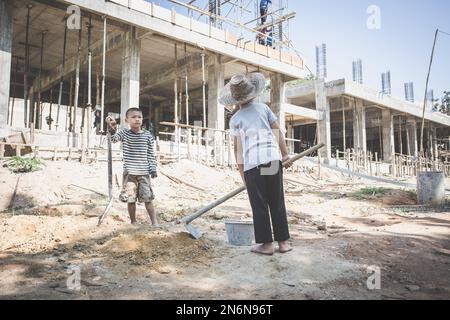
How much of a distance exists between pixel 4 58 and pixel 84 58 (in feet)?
14.8

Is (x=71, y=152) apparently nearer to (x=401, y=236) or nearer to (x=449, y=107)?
(x=401, y=236)

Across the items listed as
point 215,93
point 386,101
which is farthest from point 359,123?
point 215,93

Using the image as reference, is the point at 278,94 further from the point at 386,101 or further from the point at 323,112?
the point at 386,101

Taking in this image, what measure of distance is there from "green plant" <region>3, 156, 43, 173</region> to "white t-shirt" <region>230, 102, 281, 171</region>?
5550 millimetres

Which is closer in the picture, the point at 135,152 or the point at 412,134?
the point at 135,152

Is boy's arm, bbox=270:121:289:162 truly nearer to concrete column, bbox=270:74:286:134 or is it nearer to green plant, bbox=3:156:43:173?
green plant, bbox=3:156:43:173

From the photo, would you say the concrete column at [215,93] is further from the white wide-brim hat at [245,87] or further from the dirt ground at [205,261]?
the white wide-brim hat at [245,87]

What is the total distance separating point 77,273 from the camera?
8.30 feet

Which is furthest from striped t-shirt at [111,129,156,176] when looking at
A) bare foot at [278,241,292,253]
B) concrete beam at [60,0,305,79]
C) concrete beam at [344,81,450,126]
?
concrete beam at [344,81,450,126]

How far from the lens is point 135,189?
162 inches

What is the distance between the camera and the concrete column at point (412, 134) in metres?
24.1

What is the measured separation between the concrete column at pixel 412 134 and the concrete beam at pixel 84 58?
21162mm

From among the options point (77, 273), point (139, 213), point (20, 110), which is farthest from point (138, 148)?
point (20, 110)
